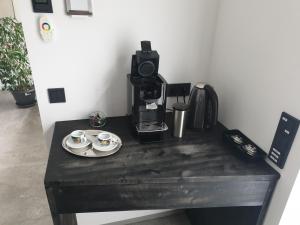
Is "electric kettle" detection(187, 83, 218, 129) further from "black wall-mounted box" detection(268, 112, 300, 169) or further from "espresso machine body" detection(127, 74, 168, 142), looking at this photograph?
"black wall-mounted box" detection(268, 112, 300, 169)

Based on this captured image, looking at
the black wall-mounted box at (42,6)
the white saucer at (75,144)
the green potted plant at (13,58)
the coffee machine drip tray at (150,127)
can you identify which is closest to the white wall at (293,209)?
the coffee machine drip tray at (150,127)

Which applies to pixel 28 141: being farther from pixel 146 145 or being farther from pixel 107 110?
pixel 146 145

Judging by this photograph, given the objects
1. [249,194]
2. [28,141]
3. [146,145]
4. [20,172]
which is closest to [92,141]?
[146,145]

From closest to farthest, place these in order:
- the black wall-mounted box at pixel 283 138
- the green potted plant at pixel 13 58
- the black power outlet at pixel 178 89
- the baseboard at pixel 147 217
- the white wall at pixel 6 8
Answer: the black wall-mounted box at pixel 283 138
the black power outlet at pixel 178 89
the baseboard at pixel 147 217
the green potted plant at pixel 13 58
the white wall at pixel 6 8

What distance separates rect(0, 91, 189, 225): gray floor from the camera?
1706 mm

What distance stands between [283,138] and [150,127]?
595 millimetres

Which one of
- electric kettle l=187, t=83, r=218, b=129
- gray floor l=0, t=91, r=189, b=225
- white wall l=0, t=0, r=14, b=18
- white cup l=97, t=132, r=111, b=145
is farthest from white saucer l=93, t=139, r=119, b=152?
white wall l=0, t=0, r=14, b=18

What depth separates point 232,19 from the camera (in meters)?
1.22

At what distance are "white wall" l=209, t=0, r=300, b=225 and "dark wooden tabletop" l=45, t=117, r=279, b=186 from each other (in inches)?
5.9

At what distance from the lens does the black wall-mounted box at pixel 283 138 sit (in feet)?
2.92

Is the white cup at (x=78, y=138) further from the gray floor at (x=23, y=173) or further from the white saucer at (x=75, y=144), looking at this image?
the gray floor at (x=23, y=173)

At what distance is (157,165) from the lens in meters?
1.00

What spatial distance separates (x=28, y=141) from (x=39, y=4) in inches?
75.4

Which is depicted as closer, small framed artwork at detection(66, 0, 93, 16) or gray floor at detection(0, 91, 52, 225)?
small framed artwork at detection(66, 0, 93, 16)
